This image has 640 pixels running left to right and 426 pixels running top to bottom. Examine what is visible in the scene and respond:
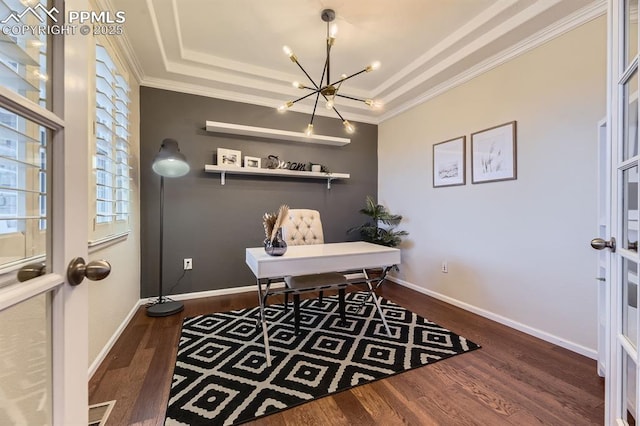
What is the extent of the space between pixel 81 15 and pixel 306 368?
190 centimetres

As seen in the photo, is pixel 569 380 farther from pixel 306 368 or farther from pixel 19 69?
pixel 19 69

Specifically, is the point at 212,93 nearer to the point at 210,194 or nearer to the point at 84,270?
the point at 210,194

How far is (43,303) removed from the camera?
0.55 m

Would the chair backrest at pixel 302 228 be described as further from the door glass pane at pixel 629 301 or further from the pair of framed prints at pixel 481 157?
the door glass pane at pixel 629 301

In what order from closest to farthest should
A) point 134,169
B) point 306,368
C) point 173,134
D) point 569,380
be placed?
1. point 569,380
2. point 306,368
3. point 134,169
4. point 173,134

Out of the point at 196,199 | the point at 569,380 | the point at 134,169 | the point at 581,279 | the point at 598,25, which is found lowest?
the point at 569,380

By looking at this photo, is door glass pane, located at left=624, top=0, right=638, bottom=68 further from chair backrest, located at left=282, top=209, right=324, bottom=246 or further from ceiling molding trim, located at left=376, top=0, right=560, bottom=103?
chair backrest, located at left=282, top=209, right=324, bottom=246

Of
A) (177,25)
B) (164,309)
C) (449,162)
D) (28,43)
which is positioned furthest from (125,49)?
(449,162)

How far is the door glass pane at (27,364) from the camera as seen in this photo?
1.80 feet

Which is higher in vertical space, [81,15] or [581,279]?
[81,15]

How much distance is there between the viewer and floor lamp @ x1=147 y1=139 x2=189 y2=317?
2.47 meters

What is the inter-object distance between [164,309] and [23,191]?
96.8 inches

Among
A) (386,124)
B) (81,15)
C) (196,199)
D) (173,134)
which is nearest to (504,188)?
(386,124)

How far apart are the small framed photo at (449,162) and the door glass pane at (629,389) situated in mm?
2108
